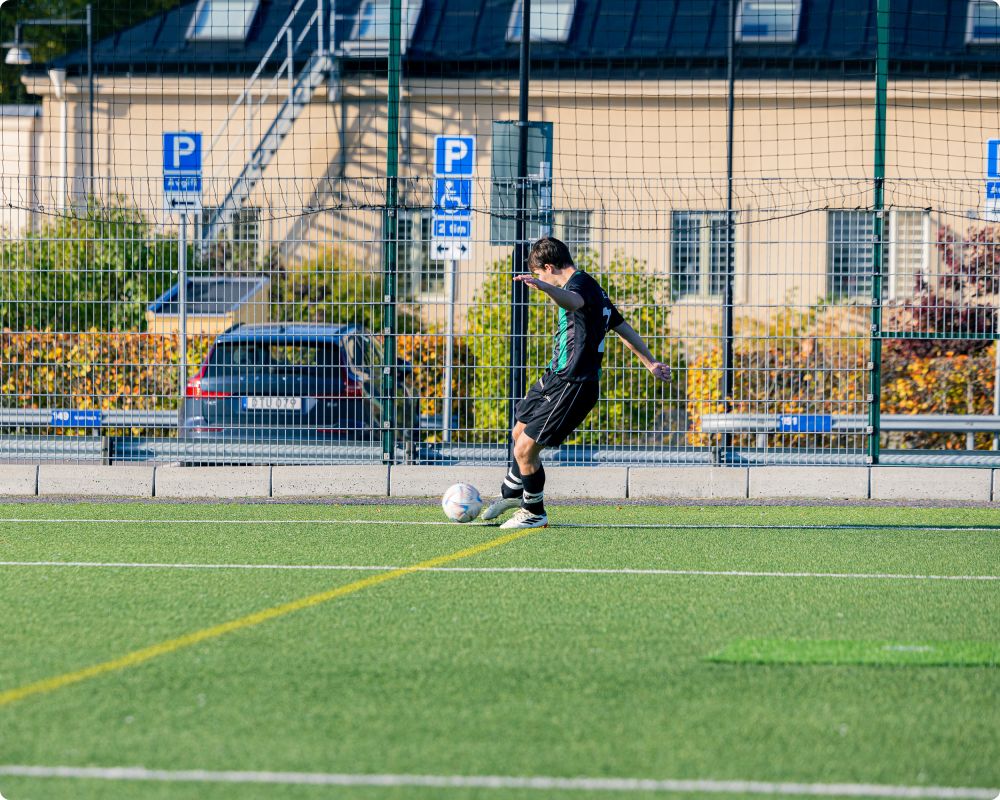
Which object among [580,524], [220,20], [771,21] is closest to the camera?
[580,524]

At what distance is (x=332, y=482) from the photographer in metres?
11.9

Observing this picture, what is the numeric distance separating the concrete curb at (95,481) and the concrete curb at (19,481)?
0.17 feet

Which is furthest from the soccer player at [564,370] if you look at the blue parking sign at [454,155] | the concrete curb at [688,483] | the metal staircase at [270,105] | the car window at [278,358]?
the metal staircase at [270,105]

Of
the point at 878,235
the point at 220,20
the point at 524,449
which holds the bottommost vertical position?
the point at 524,449

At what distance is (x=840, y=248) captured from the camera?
464 inches

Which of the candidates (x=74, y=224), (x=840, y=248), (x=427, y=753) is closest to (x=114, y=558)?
(x=427, y=753)

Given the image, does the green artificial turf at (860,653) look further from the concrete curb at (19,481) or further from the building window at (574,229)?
the concrete curb at (19,481)

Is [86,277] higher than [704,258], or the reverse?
[704,258]

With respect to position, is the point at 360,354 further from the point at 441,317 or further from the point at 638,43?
the point at 638,43

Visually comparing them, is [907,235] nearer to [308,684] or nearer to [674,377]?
[674,377]

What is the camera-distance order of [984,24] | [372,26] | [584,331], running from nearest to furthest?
[584,331] → [984,24] → [372,26]

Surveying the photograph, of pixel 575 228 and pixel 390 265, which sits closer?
pixel 575 228

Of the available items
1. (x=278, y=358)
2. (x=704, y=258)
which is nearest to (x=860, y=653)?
(x=704, y=258)

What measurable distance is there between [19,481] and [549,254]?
5.49 meters
